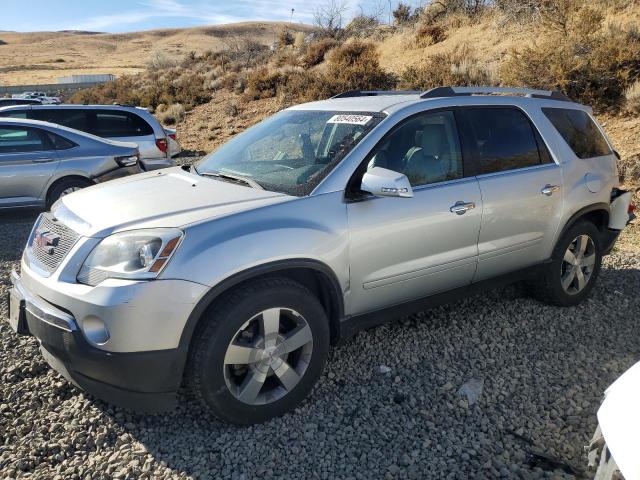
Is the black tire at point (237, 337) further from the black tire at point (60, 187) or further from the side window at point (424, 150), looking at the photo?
the black tire at point (60, 187)

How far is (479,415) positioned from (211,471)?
154 cm

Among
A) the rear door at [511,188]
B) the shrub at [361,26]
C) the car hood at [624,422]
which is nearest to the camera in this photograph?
the car hood at [624,422]

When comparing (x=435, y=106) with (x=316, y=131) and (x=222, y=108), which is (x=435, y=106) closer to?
(x=316, y=131)

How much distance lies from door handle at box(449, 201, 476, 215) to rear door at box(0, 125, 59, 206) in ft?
19.2

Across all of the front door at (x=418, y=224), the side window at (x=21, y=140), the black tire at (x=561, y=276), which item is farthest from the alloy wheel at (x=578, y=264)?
the side window at (x=21, y=140)

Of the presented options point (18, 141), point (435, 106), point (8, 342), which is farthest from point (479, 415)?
point (18, 141)

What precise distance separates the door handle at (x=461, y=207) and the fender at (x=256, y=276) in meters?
0.99

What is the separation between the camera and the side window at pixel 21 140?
733 cm

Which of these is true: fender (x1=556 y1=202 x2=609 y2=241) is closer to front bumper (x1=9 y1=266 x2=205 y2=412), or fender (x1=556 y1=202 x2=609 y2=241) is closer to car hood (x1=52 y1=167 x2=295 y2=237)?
car hood (x1=52 y1=167 x2=295 y2=237)

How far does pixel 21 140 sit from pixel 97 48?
118 m

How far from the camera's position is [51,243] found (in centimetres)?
306

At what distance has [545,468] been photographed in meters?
2.75

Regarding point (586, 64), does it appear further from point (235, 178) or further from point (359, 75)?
point (235, 178)

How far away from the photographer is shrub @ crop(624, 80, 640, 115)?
31.4 ft
